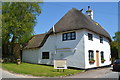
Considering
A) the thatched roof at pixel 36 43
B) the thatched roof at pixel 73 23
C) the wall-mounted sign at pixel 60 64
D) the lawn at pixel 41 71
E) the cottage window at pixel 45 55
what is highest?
the thatched roof at pixel 73 23

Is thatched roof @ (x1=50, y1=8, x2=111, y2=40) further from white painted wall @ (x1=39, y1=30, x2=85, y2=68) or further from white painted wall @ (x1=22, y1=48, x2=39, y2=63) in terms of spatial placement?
white painted wall @ (x1=22, y1=48, x2=39, y2=63)


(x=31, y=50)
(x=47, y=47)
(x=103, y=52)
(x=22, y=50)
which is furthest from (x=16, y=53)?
(x=103, y=52)

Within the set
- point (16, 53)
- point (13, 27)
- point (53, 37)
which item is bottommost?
point (16, 53)

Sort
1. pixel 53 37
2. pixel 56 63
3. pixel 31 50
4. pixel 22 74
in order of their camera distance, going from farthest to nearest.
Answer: pixel 31 50
pixel 53 37
pixel 56 63
pixel 22 74

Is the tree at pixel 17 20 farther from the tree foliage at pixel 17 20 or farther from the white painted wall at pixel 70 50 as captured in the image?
the white painted wall at pixel 70 50

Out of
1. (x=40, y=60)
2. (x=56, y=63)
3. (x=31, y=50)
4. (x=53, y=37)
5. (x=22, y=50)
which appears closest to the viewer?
(x=56, y=63)

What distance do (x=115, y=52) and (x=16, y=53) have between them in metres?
19.8

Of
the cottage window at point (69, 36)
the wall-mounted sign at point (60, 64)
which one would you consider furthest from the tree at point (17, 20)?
the wall-mounted sign at point (60, 64)

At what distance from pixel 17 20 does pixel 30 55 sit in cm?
606

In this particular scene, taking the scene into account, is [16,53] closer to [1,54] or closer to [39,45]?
[1,54]

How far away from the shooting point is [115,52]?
29.9 m

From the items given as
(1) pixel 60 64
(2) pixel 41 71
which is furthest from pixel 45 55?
(1) pixel 60 64

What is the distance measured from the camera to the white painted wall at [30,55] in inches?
898

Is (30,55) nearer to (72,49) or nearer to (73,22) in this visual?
(72,49)
